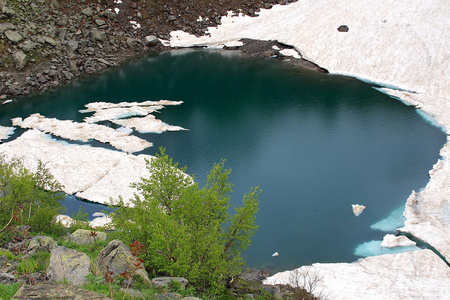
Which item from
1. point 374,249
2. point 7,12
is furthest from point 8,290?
point 7,12

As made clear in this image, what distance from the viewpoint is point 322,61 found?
65562 millimetres

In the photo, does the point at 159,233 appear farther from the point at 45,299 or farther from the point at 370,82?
the point at 370,82

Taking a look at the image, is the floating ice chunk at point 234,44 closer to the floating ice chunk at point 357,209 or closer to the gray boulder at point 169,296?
the floating ice chunk at point 357,209

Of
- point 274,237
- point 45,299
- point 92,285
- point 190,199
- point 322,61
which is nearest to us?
point 45,299

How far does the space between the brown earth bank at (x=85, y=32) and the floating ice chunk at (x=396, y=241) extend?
133ft

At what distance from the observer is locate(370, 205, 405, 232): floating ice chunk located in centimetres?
3084

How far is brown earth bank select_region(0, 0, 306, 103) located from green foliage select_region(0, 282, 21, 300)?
47939 mm

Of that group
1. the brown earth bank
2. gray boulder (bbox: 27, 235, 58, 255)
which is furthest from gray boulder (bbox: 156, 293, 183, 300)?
the brown earth bank

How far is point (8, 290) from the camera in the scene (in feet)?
41.1

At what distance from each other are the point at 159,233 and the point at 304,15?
67.5m

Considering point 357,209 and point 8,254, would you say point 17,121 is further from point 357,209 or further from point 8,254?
point 357,209

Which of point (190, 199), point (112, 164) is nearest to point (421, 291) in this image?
Answer: point (190, 199)

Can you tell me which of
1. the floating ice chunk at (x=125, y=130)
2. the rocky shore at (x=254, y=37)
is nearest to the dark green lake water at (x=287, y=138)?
the floating ice chunk at (x=125, y=130)

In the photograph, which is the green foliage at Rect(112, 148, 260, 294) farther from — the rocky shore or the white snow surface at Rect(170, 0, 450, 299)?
the rocky shore
